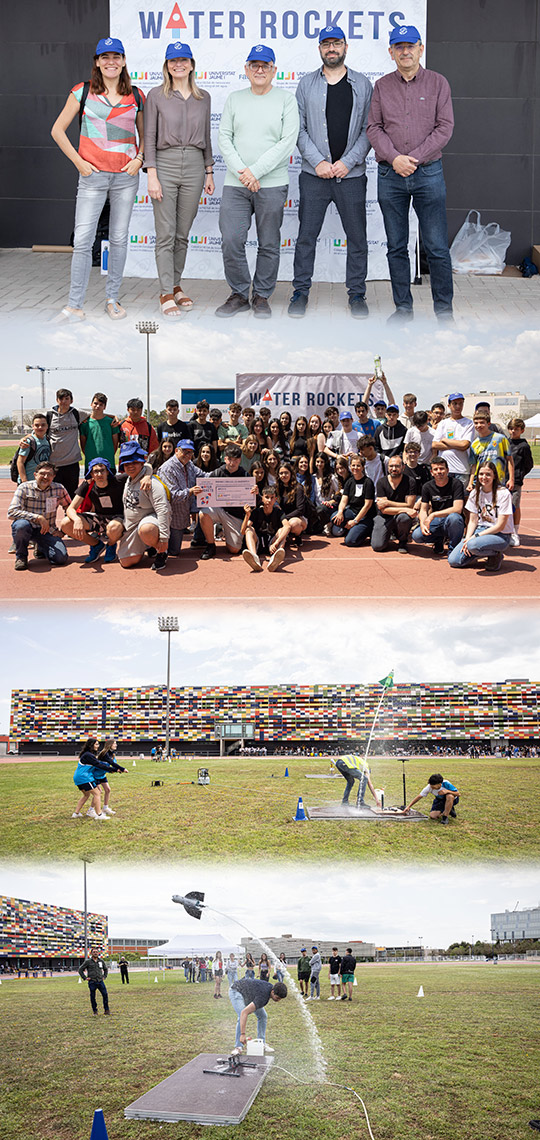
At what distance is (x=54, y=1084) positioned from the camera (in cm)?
755

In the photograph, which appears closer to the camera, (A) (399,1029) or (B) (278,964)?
(A) (399,1029)

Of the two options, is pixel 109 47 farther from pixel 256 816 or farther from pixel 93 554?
pixel 256 816

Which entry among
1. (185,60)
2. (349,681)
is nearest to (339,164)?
(185,60)

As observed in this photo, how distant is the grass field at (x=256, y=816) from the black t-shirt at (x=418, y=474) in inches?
141

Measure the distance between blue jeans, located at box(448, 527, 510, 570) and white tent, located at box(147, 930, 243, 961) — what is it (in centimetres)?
396

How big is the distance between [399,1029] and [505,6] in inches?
397

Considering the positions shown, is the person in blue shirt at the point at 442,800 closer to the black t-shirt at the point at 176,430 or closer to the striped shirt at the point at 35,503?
the black t-shirt at the point at 176,430

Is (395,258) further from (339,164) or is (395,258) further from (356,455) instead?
(356,455)

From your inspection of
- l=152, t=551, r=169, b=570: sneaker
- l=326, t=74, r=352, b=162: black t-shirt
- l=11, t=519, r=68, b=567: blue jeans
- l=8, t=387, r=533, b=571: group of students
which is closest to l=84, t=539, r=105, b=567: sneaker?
l=8, t=387, r=533, b=571: group of students

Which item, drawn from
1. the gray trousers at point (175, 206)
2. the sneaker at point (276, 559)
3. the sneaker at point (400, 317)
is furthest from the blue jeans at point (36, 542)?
the sneaker at point (400, 317)

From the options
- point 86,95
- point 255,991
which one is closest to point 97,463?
point 86,95

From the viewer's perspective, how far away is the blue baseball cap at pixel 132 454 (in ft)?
26.8

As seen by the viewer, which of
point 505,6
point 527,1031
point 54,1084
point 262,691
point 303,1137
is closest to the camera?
point 303,1137

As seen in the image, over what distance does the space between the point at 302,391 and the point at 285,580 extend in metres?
2.02
